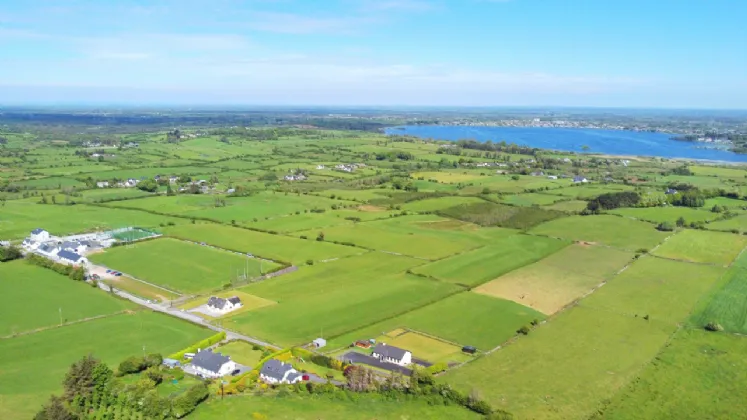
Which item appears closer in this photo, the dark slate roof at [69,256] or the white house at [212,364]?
the white house at [212,364]

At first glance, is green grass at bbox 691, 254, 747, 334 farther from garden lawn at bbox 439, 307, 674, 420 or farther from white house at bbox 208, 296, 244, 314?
white house at bbox 208, 296, 244, 314

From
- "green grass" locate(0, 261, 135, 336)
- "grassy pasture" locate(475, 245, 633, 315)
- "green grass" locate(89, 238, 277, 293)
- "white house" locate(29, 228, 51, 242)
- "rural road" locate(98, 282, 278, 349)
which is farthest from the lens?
"white house" locate(29, 228, 51, 242)

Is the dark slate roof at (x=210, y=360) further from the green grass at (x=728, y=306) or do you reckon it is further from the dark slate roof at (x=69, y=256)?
the green grass at (x=728, y=306)

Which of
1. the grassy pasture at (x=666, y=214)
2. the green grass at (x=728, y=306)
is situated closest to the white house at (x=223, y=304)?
the green grass at (x=728, y=306)

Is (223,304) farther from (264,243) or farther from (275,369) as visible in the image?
(264,243)

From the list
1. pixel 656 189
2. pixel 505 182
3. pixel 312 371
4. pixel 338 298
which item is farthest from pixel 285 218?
pixel 656 189

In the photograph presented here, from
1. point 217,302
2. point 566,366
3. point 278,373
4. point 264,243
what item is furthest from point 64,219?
point 566,366

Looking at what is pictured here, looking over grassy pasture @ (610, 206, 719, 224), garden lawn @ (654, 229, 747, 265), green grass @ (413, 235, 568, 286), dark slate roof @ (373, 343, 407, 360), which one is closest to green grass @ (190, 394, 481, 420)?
dark slate roof @ (373, 343, 407, 360)
